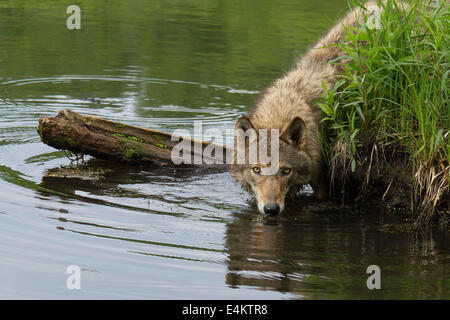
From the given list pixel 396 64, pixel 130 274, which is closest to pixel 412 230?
pixel 396 64

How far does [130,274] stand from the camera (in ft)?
19.0

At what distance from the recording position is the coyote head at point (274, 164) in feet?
24.3

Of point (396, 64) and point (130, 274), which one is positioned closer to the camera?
point (130, 274)

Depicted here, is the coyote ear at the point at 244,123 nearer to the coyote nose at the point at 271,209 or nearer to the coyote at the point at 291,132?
the coyote at the point at 291,132

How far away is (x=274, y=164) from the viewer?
7504mm

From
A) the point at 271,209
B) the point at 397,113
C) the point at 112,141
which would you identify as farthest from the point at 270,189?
the point at 112,141

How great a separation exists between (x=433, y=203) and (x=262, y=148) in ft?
6.16

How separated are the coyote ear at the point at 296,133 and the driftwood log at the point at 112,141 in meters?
1.51

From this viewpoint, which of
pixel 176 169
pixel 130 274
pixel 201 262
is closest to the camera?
pixel 130 274

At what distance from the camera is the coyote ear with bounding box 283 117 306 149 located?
297 inches

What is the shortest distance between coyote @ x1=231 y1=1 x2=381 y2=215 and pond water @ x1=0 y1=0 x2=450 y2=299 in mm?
300

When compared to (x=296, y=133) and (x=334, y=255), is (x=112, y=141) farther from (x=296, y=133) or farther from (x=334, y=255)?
(x=334, y=255)

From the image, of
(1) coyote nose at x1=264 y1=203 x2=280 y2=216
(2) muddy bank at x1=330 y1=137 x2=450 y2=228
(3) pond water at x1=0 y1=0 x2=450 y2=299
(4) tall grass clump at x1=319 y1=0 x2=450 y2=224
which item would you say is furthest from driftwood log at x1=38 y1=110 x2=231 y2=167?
(1) coyote nose at x1=264 y1=203 x2=280 y2=216

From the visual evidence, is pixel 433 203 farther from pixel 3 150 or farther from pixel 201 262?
pixel 3 150
